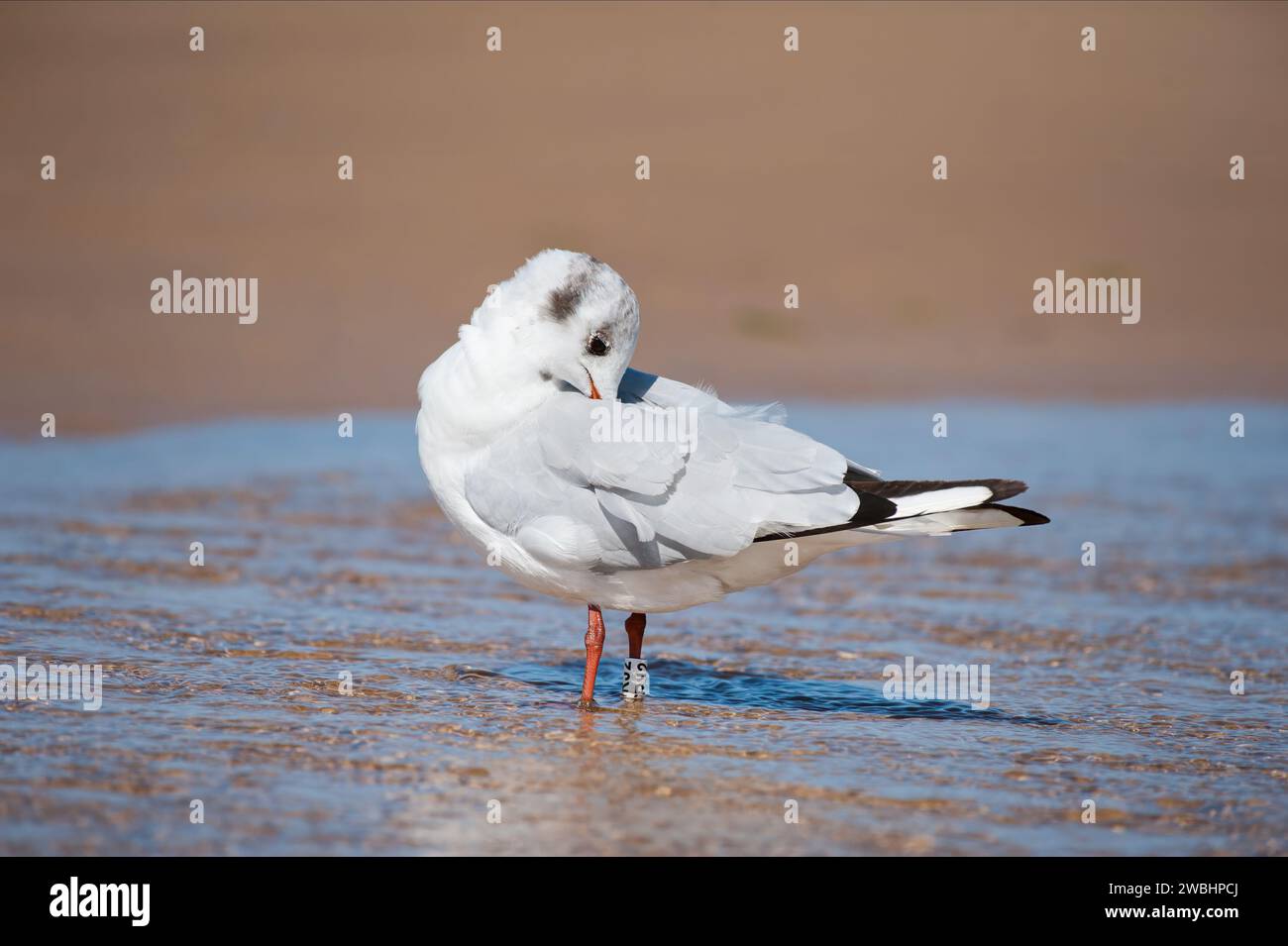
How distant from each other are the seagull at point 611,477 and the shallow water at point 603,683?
0.49 metres

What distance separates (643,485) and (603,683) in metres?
1.06

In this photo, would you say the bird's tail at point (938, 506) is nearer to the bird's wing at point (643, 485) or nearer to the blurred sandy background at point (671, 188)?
the bird's wing at point (643, 485)

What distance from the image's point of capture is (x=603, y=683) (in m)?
5.36

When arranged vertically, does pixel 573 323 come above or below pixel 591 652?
above

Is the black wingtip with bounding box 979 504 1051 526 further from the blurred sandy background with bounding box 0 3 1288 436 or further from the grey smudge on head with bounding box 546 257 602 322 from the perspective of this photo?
the blurred sandy background with bounding box 0 3 1288 436

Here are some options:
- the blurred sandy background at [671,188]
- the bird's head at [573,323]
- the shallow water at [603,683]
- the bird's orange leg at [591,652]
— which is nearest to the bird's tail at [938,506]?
the shallow water at [603,683]

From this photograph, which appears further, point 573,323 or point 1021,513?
point 573,323

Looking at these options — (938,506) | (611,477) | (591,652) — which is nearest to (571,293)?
(611,477)

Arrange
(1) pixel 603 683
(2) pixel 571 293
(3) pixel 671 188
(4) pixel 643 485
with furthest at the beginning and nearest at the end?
1. (3) pixel 671 188
2. (1) pixel 603 683
3. (2) pixel 571 293
4. (4) pixel 643 485

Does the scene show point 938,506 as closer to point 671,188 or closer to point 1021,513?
point 1021,513

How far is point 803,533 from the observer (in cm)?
452

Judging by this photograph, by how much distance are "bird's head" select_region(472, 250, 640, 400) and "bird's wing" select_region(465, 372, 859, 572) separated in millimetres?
98

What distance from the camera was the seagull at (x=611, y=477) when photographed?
452 cm

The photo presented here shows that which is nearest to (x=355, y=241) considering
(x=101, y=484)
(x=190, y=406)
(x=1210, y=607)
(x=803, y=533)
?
(x=190, y=406)
